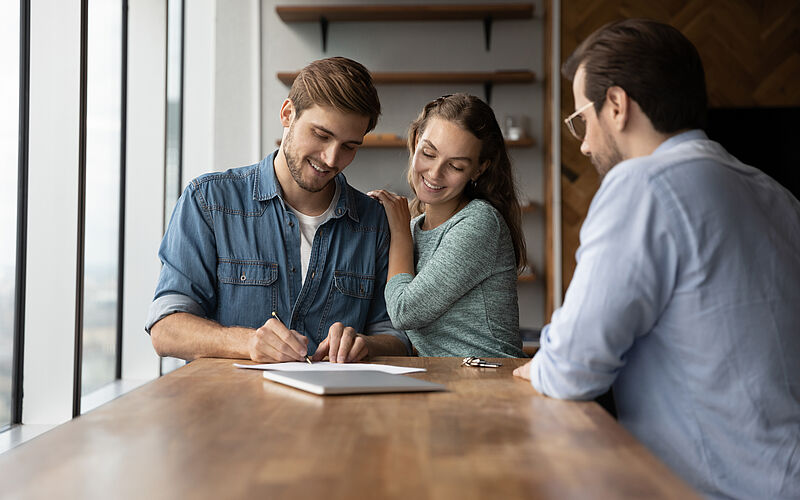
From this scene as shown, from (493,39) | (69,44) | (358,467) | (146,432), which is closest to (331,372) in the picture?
(146,432)

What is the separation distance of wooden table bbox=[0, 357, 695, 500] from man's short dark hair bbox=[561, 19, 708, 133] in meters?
0.50

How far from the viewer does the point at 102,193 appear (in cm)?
322

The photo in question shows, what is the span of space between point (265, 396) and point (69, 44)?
2.01 metres

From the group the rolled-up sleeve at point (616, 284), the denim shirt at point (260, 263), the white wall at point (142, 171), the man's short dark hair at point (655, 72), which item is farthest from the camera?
the white wall at point (142, 171)

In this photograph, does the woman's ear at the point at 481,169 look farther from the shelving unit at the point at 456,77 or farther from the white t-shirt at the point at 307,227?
the shelving unit at the point at 456,77

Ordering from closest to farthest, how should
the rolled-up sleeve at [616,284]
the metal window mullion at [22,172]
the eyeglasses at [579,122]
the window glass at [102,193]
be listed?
the rolled-up sleeve at [616,284] → the eyeglasses at [579,122] → the metal window mullion at [22,172] → the window glass at [102,193]

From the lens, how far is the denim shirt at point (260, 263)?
175cm

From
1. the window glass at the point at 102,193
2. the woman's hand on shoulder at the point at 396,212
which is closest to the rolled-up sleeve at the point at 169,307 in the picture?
the woman's hand on shoulder at the point at 396,212

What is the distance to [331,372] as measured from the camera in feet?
4.04

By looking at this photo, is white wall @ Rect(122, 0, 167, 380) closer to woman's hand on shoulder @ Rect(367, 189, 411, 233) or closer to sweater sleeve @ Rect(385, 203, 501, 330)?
woman's hand on shoulder @ Rect(367, 189, 411, 233)

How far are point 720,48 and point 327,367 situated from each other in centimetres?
379

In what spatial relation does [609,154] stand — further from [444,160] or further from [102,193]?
[102,193]

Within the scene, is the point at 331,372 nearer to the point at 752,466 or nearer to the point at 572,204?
the point at 752,466

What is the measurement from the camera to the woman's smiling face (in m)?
1.87
